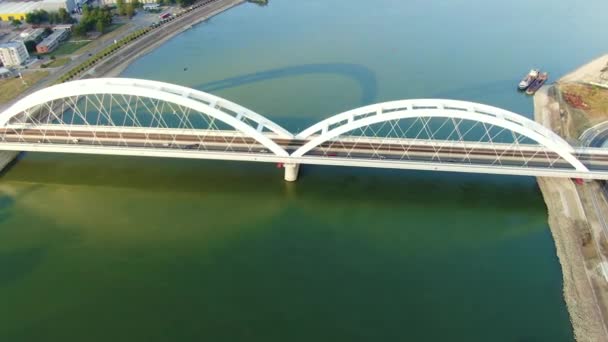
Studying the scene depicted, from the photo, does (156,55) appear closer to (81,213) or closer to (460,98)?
(81,213)

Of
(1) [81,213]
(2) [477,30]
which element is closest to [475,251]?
(1) [81,213]

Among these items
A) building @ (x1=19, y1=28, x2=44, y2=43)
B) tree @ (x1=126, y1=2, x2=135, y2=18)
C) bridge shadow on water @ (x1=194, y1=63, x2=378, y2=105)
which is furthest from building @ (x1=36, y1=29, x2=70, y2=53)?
bridge shadow on water @ (x1=194, y1=63, x2=378, y2=105)

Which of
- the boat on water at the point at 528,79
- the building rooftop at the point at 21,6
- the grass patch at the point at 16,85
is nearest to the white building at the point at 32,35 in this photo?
the building rooftop at the point at 21,6

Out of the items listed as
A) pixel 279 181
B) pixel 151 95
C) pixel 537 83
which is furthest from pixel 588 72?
pixel 151 95

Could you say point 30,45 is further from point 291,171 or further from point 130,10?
point 291,171

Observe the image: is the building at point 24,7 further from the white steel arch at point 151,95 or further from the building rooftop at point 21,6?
the white steel arch at point 151,95

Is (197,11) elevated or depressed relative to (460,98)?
elevated

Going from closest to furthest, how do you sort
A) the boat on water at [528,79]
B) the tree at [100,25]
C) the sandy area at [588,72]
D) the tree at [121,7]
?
1. the boat on water at [528,79]
2. the sandy area at [588,72]
3. the tree at [100,25]
4. the tree at [121,7]
